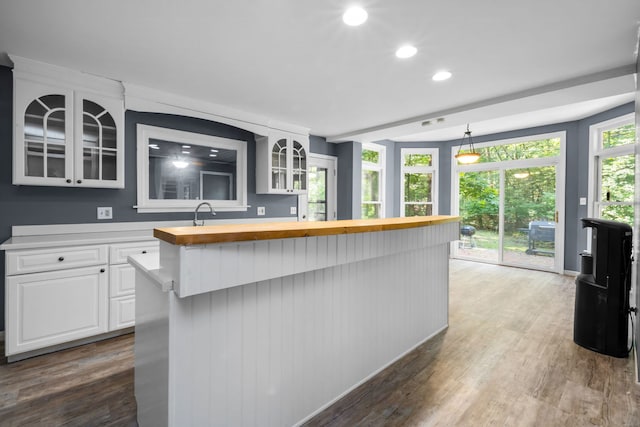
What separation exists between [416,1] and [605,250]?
97.8 inches

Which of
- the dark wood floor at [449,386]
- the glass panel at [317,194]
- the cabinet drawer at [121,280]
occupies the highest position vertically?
the glass panel at [317,194]

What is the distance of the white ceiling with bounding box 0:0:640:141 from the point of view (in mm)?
1898

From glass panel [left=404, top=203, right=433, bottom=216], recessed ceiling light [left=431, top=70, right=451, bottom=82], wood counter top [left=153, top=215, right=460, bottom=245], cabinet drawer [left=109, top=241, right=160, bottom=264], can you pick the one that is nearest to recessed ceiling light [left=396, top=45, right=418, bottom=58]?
recessed ceiling light [left=431, top=70, right=451, bottom=82]

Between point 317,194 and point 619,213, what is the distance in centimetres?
447

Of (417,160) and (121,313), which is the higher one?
(417,160)

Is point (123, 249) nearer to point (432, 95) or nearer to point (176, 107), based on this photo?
point (176, 107)

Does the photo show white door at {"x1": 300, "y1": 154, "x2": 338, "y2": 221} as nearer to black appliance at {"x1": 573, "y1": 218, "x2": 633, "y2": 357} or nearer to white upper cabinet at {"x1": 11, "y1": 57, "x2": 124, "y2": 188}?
white upper cabinet at {"x1": 11, "y1": 57, "x2": 124, "y2": 188}

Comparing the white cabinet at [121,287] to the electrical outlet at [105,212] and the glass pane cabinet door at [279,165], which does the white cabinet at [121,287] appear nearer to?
the electrical outlet at [105,212]

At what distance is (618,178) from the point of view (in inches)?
171

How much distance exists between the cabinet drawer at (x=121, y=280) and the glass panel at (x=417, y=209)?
18.2 feet

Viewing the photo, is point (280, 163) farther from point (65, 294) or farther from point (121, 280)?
point (65, 294)

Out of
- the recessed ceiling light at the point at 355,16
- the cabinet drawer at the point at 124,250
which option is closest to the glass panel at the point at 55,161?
the cabinet drawer at the point at 124,250

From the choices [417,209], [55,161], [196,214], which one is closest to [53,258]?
[55,161]

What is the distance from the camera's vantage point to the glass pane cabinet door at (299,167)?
14.8 feet
